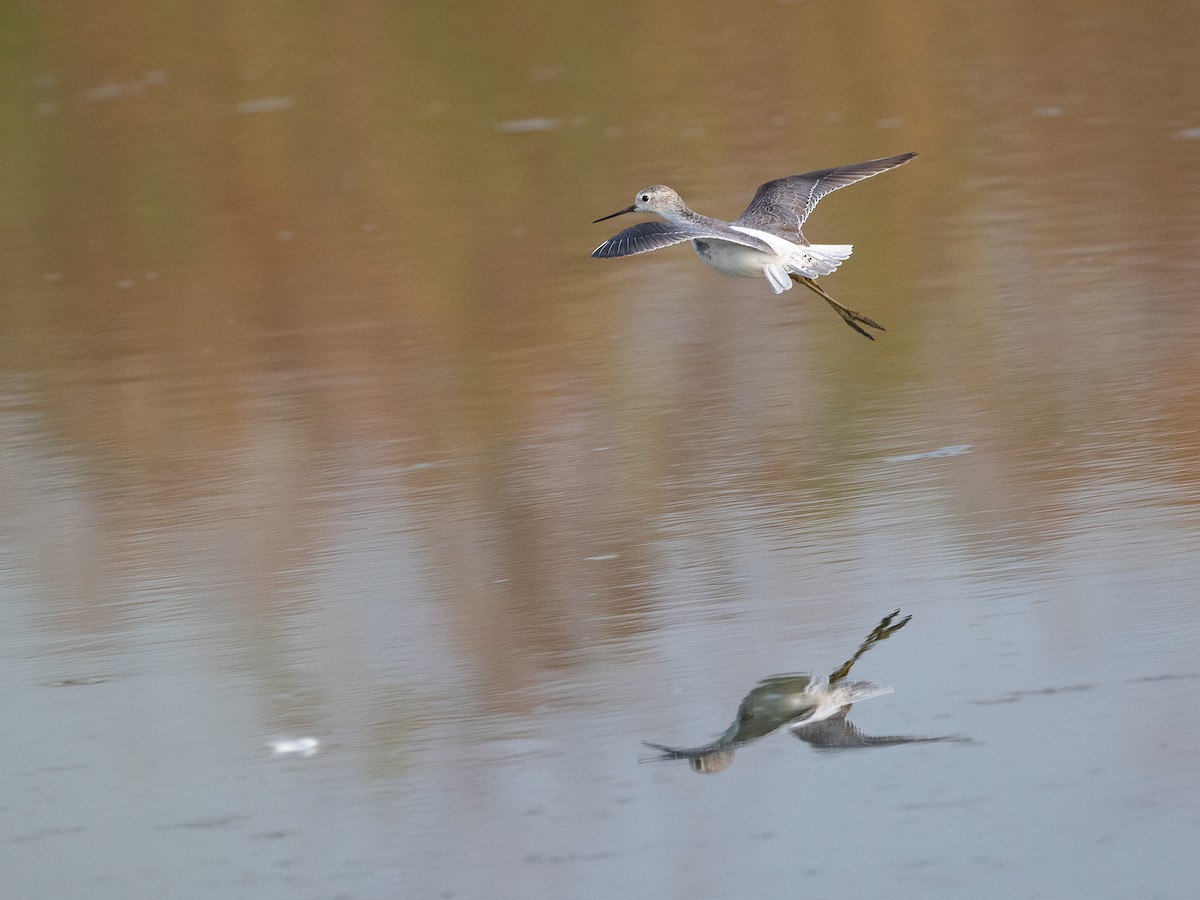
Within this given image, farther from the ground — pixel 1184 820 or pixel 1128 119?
pixel 1128 119

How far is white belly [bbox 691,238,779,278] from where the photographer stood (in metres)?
6.42

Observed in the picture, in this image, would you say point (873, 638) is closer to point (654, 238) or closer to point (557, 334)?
point (654, 238)

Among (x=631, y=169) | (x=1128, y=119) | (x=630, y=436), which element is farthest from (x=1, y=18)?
(x=630, y=436)

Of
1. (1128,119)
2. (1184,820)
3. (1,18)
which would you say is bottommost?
(1184,820)

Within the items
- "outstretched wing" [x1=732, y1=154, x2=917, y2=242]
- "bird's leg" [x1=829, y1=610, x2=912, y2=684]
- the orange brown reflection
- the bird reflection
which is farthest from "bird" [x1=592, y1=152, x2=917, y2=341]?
the bird reflection

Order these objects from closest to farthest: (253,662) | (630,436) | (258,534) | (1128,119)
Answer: (253,662) → (258,534) → (630,436) → (1128,119)

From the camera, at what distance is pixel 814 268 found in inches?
250

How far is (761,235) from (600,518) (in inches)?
52.3

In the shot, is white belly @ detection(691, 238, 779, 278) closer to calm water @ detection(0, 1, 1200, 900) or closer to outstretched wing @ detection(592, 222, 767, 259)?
outstretched wing @ detection(592, 222, 767, 259)

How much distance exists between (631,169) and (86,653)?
6980 mm

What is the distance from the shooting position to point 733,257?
653cm

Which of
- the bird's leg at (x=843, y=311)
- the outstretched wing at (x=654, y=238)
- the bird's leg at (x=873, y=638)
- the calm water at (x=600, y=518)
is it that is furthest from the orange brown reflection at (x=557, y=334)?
A: the outstretched wing at (x=654, y=238)

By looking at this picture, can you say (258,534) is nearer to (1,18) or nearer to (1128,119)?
(1128,119)

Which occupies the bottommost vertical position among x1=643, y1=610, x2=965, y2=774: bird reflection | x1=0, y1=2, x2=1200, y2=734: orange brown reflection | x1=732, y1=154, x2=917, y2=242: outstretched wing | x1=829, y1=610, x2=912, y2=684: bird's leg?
x1=643, y1=610, x2=965, y2=774: bird reflection
